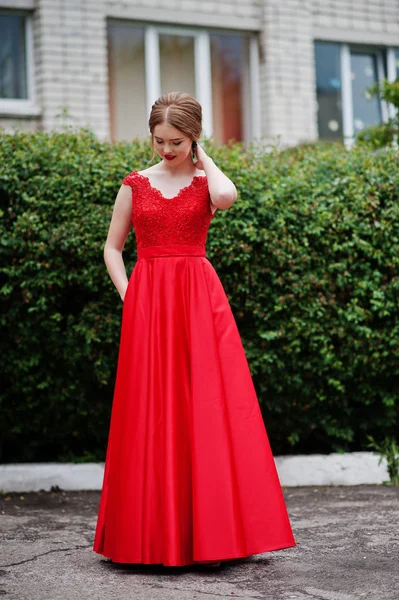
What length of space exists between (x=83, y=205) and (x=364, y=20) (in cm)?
798

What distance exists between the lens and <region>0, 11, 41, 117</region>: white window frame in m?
10.3

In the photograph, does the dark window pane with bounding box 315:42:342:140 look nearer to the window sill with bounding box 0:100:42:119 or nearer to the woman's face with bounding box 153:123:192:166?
the window sill with bounding box 0:100:42:119

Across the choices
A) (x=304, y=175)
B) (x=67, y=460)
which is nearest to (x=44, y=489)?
(x=67, y=460)

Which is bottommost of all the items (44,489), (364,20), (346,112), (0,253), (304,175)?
(44,489)

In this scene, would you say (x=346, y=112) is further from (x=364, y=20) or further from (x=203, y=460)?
(x=203, y=460)

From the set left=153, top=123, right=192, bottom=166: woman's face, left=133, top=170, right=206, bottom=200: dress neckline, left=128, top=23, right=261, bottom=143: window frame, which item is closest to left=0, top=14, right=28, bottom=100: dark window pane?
left=128, top=23, right=261, bottom=143: window frame

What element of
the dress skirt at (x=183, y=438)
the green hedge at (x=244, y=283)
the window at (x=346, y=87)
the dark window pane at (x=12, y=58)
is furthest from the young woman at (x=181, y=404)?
the window at (x=346, y=87)

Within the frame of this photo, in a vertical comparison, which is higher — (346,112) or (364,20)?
(364,20)

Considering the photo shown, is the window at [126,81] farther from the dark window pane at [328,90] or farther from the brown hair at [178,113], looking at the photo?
the brown hair at [178,113]

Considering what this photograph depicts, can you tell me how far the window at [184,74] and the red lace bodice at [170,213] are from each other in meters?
6.92

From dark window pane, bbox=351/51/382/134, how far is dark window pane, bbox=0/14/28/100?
15.2 feet

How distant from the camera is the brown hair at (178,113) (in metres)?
3.98

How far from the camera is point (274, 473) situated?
160 inches

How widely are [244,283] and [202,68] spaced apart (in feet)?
20.2
